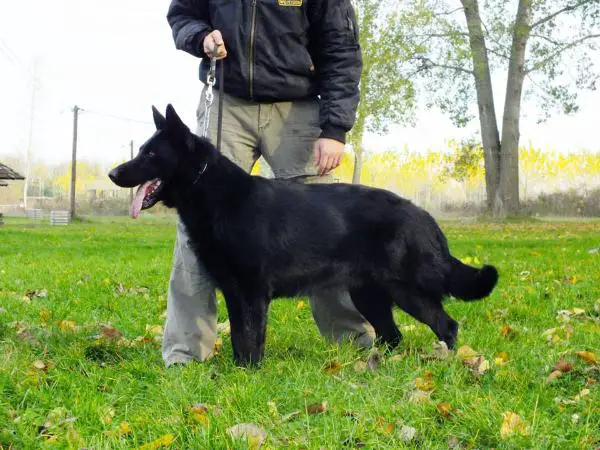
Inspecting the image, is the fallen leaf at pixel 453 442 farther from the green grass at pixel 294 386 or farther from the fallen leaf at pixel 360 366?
the fallen leaf at pixel 360 366

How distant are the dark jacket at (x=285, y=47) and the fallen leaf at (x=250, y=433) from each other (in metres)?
1.88

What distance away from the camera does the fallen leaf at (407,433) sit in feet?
8.05

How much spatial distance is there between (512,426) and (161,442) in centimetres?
127

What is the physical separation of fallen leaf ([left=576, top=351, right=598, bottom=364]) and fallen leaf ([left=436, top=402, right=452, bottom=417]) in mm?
1176

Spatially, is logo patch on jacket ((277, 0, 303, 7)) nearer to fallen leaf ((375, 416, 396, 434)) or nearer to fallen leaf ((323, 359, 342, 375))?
fallen leaf ((323, 359, 342, 375))

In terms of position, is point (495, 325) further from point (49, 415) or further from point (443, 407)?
point (49, 415)

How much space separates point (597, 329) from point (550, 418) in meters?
1.86

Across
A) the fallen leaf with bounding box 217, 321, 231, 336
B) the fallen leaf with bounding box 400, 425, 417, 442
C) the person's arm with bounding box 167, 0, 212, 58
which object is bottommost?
the fallen leaf with bounding box 217, 321, 231, 336

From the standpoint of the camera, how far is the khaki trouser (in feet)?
12.2

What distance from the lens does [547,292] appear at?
19.1ft

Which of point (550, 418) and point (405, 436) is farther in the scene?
point (550, 418)

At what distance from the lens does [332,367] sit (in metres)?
3.43

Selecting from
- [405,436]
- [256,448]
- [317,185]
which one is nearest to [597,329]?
[317,185]

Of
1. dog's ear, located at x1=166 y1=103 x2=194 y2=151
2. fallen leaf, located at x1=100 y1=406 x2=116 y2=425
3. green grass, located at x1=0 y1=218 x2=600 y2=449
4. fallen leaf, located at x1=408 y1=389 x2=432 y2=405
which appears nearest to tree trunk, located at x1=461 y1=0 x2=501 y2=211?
green grass, located at x1=0 y1=218 x2=600 y2=449
